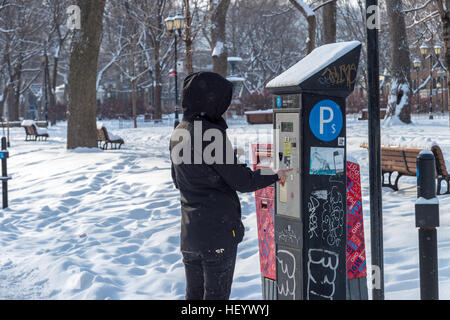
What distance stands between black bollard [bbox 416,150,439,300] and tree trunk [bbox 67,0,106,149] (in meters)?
13.3

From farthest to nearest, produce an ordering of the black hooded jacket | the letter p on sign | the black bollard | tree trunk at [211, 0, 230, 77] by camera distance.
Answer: tree trunk at [211, 0, 230, 77] → the letter p on sign → the black bollard → the black hooded jacket

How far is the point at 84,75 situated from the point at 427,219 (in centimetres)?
1345

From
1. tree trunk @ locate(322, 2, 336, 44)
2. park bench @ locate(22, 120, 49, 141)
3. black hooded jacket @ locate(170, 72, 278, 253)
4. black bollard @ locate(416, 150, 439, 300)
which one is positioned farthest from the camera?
park bench @ locate(22, 120, 49, 141)

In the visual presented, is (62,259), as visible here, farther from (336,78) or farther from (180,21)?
(180,21)

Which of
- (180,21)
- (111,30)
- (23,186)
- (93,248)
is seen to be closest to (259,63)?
(111,30)

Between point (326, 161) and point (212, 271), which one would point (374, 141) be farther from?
point (212, 271)

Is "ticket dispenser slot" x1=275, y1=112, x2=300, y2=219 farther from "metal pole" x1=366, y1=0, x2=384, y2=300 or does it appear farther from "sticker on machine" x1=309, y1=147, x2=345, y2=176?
"metal pole" x1=366, y1=0, x2=384, y2=300

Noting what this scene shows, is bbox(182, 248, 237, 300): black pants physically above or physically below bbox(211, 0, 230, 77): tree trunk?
below

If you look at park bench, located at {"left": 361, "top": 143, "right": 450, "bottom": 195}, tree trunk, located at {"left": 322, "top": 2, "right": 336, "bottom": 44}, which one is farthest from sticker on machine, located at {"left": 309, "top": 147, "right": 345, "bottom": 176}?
tree trunk, located at {"left": 322, "top": 2, "right": 336, "bottom": 44}

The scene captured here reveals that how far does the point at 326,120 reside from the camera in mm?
3721

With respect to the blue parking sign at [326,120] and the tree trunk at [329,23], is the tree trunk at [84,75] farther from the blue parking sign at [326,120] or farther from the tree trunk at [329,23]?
the blue parking sign at [326,120]

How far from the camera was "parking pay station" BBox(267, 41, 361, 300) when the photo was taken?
367cm

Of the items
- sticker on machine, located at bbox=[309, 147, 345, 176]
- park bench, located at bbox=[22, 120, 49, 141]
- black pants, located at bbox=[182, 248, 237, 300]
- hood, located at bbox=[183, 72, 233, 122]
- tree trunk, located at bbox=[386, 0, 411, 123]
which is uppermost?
tree trunk, located at bbox=[386, 0, 411, 123]

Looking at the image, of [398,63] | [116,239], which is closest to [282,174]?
[116,239]
